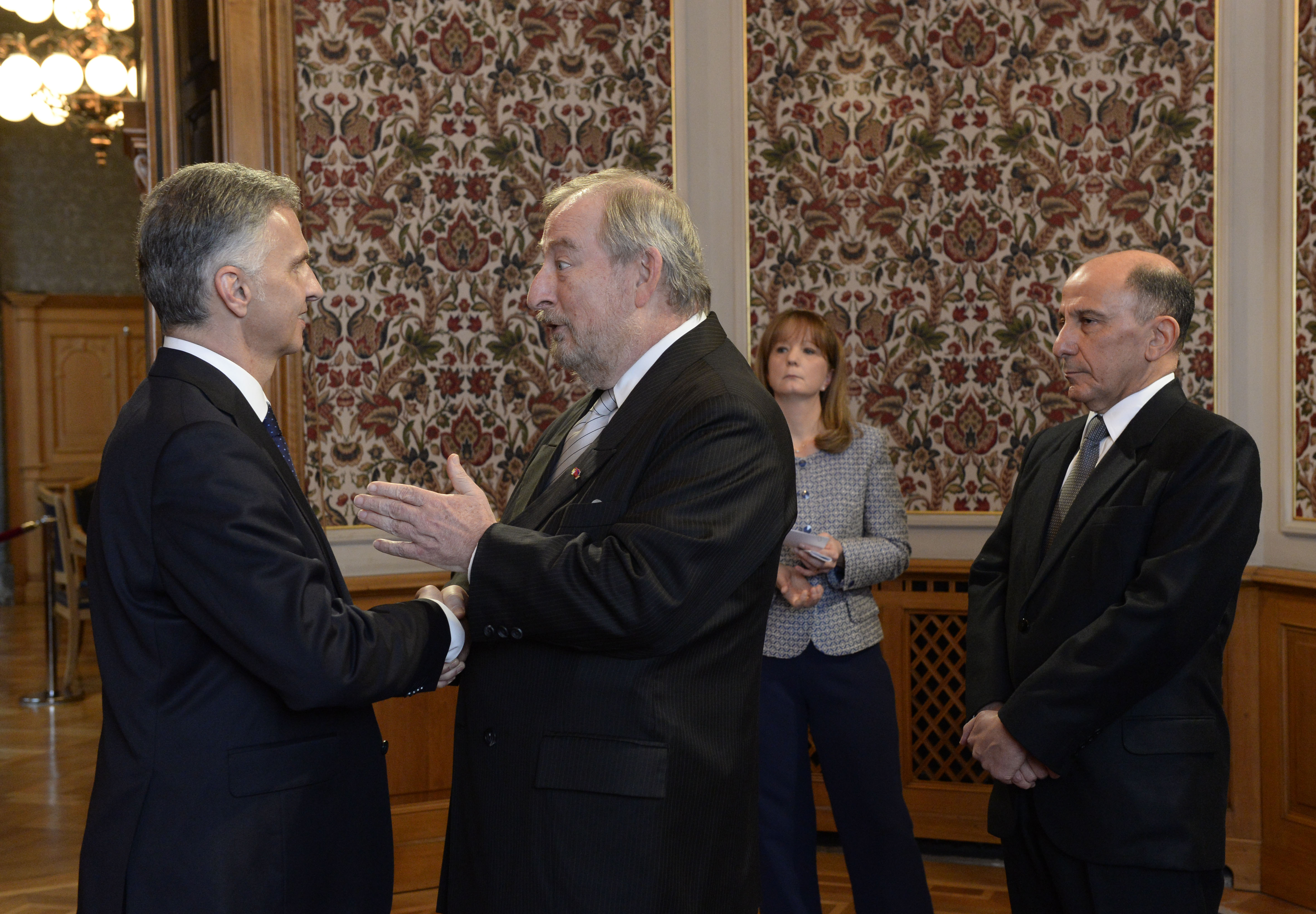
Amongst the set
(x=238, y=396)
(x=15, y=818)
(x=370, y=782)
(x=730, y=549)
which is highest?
(x=238, y=396)

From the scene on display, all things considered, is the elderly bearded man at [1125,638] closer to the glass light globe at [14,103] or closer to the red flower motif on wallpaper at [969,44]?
the red flower motif on wallpaper at [969,44]

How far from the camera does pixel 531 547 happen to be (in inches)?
62.7

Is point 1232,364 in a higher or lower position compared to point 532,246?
lower

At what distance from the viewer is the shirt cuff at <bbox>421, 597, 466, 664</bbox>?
176 centimetres

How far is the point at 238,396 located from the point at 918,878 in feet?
6.88

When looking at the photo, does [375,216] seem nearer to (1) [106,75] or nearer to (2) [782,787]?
(2) [782,787]

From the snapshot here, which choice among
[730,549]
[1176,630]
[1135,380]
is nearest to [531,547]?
[730,549]

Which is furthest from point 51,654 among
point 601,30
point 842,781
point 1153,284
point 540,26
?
point 1153,284

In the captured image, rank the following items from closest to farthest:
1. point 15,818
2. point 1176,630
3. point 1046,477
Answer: point 1176,630 → point 1046,477 → point 15,818

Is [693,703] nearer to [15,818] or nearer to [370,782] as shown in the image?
[370,782]

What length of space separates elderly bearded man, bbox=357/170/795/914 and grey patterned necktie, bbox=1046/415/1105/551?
0.77m

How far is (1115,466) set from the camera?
2.13 m

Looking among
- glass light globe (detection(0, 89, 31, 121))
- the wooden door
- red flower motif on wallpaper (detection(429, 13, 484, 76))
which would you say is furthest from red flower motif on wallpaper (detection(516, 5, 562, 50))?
glass light globe (detection(0, 89, 31, 121))

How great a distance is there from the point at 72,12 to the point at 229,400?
20.8 feet
